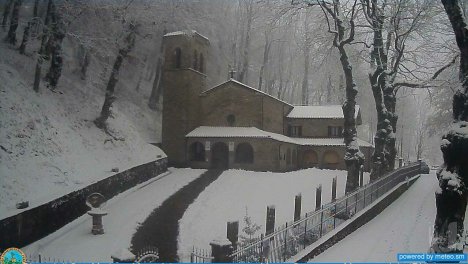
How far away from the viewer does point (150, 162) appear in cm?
2722

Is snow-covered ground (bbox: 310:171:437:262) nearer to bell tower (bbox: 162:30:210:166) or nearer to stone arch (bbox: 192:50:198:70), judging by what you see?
bell tower (bbox: 162:30:210:166)

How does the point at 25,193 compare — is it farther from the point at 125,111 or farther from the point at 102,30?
the point at 125,111

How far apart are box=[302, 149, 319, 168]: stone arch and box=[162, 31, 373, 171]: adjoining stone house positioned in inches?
18.4

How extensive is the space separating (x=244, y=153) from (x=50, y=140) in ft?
62.4

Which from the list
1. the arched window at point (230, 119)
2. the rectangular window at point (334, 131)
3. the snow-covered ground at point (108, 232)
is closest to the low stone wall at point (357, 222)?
the snow-covered ground at point (108, 232)

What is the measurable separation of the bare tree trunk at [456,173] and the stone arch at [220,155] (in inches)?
1041

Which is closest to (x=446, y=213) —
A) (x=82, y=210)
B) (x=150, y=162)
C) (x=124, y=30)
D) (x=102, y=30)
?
(x=82, y=210)

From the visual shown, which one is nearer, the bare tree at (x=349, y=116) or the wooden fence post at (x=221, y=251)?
the wooden fence post at (x=221, y=251)

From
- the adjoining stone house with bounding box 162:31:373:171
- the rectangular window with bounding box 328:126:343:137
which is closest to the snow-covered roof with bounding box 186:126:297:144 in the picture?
the adjoining stone house with bounding box 162:31:373:171

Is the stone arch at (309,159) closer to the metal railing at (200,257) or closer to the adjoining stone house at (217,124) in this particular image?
the adjoining stone house at (217,124)

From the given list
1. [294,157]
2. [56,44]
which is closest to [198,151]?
[294,157]

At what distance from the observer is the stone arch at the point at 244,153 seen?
35.2m

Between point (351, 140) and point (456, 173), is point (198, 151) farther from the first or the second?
point (456, 173)

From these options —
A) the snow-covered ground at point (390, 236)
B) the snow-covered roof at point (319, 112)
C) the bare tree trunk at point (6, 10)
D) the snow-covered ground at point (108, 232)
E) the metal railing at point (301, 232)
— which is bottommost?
the snow-covered ground at point (108, 232)
